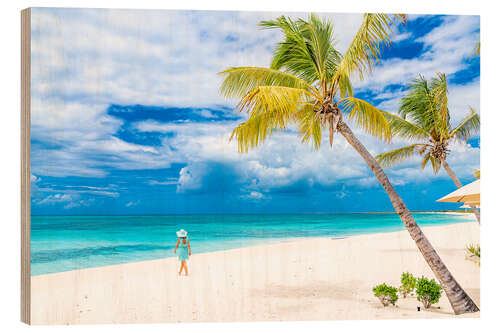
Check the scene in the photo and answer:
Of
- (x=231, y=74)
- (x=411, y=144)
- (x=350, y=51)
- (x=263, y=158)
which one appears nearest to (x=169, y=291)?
(x=263, y=158)

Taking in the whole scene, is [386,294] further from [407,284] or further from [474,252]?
[474,252]

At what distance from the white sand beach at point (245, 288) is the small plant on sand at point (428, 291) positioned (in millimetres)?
135

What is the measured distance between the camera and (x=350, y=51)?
4332 millimetres

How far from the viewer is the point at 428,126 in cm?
604

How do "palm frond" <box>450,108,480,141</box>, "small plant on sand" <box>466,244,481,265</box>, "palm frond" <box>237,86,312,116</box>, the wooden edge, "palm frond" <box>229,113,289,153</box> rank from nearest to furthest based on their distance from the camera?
"palm frond" <box>237,86,312,116</box> < the wooden edge < "palm frond" <box>229,113,289,153</box> < "small plant on sand" <box>466,244,481,265</box> < "palm frond" <box>450,108,480,141</box>

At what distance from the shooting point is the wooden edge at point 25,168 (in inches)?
169

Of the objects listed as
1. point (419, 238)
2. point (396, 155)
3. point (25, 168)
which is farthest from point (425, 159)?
point (25, 168)

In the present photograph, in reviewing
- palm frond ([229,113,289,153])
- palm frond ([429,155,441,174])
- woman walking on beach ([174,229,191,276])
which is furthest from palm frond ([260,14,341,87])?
woman walking on beach ([174,229,191,276])

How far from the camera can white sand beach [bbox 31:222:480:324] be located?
4.37m

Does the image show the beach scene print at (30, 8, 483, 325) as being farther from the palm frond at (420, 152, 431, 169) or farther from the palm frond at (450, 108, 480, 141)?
the palm frond at (420, 152, 431, 169)

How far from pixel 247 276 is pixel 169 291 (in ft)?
3.21

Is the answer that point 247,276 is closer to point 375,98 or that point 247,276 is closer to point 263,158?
point 263,158

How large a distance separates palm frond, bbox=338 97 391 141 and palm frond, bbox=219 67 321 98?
388mm
